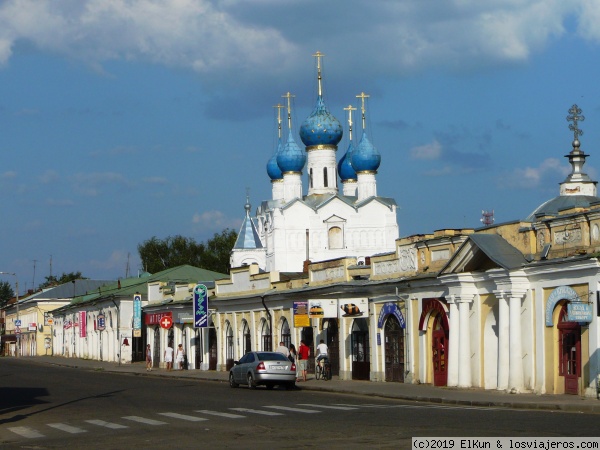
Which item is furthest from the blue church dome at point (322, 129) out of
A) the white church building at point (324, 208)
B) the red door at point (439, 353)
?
the red door at point (439, 353)

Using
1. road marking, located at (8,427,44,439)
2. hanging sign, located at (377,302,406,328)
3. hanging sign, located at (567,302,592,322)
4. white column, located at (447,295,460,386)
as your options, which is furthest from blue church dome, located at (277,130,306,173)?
road marking, located at (8,427,44,439)

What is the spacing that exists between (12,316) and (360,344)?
325 ft

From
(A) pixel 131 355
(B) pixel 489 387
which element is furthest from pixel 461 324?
(A) pixel 131 355

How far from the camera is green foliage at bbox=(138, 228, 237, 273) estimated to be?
14288 cm

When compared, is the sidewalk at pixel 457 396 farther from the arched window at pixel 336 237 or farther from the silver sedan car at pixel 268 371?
the arched window at pixel 336 237

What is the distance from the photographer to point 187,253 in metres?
147

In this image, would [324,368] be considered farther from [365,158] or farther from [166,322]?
[365,158]

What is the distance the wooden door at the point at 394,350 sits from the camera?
3991cm

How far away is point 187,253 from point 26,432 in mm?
125171

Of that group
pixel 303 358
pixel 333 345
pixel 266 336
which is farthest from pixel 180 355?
pixel 303 358

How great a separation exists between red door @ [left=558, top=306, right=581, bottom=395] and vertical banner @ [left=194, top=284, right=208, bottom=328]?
28400 mm

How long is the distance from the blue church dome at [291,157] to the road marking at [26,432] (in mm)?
78635

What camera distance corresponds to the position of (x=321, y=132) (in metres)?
97.8

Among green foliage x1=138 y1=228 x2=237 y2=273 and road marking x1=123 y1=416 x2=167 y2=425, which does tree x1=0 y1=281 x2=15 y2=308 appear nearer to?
green foliage x1=138 y1=228 x2=237 y2=273
